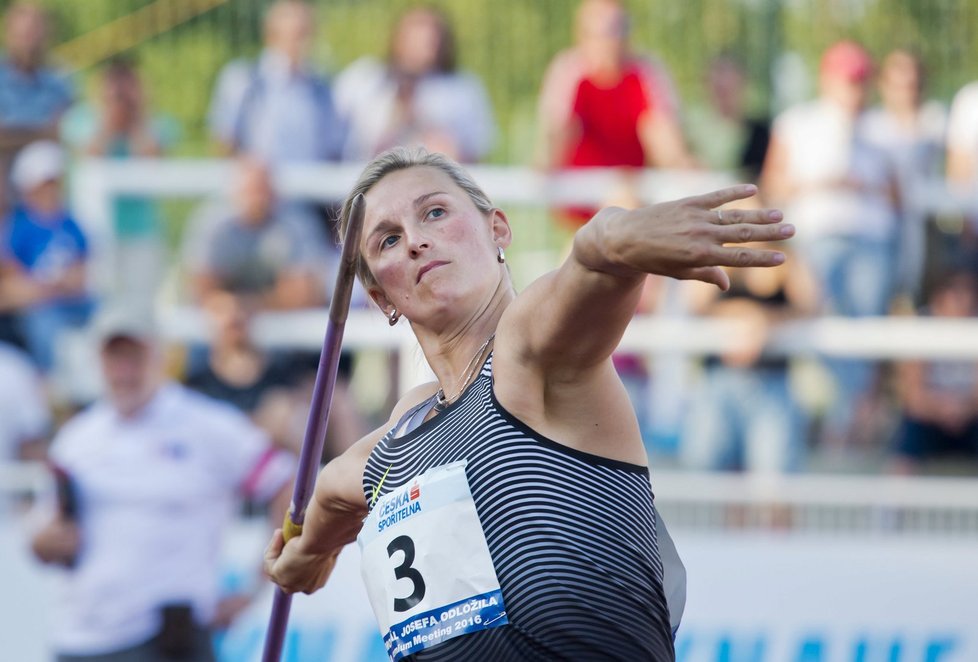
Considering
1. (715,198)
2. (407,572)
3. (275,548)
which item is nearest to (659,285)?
(275,548)

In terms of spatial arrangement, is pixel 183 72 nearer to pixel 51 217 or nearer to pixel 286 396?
pixel 51 217

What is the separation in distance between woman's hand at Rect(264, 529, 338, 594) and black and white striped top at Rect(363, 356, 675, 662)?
920 millimetres

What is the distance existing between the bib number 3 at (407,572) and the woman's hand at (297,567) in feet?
2.40

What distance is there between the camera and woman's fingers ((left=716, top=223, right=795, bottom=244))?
2305 millimetres

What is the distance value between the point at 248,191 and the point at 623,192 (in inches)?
74.0

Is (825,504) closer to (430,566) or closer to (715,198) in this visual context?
(430,566)

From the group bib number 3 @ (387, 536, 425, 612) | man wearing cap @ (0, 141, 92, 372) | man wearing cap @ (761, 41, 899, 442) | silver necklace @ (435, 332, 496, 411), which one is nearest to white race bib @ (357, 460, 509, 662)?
bib number 3 @ (387, 536, 425, 612)

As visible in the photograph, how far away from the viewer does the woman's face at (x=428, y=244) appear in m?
3.01

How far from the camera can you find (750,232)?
7.56 feet

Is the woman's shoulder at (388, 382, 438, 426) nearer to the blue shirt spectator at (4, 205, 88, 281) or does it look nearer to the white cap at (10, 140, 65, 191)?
the blue shirt spectator at (4, 205, 88, 281)

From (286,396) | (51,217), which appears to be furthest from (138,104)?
(286,396)

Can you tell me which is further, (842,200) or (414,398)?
(842,200)

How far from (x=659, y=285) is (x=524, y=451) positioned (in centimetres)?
502

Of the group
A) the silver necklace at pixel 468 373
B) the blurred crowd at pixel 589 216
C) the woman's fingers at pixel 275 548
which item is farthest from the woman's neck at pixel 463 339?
the blurred crowd at pixel 589 216
